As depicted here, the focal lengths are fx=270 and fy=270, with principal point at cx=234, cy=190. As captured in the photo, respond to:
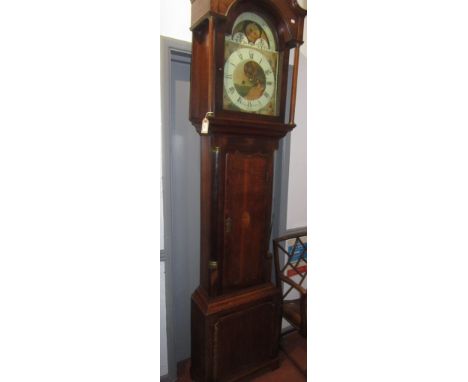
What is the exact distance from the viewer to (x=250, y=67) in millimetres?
1261

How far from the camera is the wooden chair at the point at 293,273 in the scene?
1.59 meters

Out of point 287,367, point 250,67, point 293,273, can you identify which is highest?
point 250,67

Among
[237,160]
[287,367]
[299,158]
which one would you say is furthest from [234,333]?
[299,158]

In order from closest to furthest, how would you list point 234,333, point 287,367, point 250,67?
point 250,67, point 234,333, point 287,367

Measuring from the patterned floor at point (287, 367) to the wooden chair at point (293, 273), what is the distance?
0.14m

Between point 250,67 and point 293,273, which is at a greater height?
point 250,67

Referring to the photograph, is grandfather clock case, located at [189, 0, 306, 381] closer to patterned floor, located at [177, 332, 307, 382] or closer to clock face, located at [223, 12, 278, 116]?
clock face, located at [223, 12, 278, 116]

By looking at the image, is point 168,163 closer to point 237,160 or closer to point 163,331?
point 237,160

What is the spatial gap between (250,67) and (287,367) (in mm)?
1807
